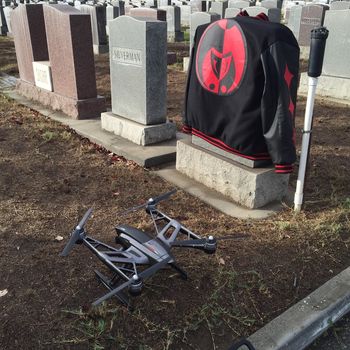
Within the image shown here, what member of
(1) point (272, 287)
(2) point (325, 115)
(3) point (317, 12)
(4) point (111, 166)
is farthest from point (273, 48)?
(3) point (317, 12)

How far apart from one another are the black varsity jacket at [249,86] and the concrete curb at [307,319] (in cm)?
105

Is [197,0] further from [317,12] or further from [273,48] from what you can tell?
[273,48]

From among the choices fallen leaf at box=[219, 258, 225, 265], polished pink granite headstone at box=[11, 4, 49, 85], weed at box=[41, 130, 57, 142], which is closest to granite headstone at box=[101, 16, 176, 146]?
weed at box=[41, 130, 57, 142]

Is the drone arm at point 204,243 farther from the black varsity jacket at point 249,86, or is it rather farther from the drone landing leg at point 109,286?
the black varsity jacket at point 249,86

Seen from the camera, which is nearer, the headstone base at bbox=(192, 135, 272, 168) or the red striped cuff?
the red striped cuff

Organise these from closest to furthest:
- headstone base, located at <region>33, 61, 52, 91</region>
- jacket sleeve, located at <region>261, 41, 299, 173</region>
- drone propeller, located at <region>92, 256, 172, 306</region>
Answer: drone propeller, located at <region>92, 256, 172, 306</region> < jacket sleeve, located at <region>261, 41, 299, 173</region> < headstone base, located at <region>33, 61, 52, 91</region>

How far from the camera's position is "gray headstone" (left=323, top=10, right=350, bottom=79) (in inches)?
303

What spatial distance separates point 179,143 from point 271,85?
53.3 inches

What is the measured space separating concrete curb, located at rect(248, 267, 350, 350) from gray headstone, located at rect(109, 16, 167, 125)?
298 centimetres

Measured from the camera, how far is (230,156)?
Answer: 12.2 ft

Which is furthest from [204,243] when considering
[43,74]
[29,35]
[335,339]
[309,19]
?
[309,19]

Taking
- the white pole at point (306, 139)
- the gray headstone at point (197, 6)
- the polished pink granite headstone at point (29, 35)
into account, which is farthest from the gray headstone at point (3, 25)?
the white pole at point (306, 139)

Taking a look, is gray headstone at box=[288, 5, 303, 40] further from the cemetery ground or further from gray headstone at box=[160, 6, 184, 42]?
the cemetery ground

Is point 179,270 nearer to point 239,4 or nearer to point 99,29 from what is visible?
point 99,29
